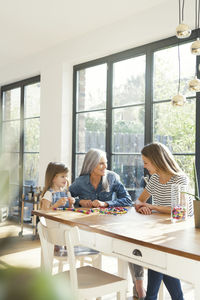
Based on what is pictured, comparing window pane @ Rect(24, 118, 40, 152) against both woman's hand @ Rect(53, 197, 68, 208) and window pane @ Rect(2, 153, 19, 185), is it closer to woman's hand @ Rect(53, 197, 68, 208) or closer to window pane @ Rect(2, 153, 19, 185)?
woman's hand @ Rect(53, 197, 68, 208)

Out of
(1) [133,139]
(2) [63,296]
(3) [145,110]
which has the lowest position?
(2) [63,296]

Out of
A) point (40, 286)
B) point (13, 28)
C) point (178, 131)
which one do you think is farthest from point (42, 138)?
point (40, 286)

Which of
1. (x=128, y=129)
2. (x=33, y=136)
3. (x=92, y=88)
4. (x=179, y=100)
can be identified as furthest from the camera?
(x=33, y=136)

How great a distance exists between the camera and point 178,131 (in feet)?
12.3

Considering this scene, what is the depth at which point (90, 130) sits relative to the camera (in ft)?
16.1

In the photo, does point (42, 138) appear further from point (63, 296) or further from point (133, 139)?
point (63, 296)

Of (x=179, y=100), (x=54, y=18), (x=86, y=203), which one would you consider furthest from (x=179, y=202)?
(x=54, y=18)

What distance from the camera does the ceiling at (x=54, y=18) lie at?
3.81 m

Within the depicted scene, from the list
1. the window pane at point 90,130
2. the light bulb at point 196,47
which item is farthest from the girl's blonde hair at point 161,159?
the window pane at point 90,130

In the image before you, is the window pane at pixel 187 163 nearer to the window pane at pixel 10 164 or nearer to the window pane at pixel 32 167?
the window pane at pixel 32 167

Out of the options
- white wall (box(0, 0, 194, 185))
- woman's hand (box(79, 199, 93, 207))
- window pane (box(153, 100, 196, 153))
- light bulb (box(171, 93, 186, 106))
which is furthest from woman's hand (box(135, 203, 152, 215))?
white wall (box(0, 0, 194, 185))

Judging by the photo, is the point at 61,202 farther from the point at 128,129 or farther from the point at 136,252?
the point at 128,129

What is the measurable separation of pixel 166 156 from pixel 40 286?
257 cm

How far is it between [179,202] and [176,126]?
1.77 meters
